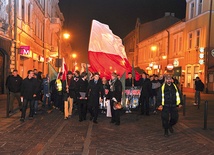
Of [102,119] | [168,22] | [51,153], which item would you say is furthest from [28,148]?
[168,22]

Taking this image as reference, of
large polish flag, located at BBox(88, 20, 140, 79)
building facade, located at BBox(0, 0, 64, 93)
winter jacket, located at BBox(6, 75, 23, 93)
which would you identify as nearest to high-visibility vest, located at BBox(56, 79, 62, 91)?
large polish flag, located at BBox(88, 20, 140, 79)

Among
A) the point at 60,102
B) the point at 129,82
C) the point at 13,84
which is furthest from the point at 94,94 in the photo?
the point at 13,84

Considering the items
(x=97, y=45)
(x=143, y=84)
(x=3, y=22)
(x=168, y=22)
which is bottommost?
(x=143, y=84)

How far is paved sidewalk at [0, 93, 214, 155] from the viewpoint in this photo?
20.7 ft

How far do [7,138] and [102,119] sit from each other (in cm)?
417

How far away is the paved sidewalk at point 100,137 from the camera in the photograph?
6.30m

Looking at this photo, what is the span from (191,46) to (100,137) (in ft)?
89.4

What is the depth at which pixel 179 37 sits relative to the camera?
118 ft

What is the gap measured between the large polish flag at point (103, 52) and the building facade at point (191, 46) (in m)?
14.1

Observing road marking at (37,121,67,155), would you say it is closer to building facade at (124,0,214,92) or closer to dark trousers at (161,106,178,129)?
dark trousers at (161,106,178,129)

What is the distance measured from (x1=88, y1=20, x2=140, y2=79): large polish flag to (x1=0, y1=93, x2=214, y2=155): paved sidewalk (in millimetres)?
2806

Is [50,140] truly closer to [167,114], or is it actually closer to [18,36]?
[167,114]

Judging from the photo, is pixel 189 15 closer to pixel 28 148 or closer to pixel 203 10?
pixel 203 10

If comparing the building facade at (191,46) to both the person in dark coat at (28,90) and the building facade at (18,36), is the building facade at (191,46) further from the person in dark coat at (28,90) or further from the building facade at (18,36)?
the person in dark coat at (28,90)
